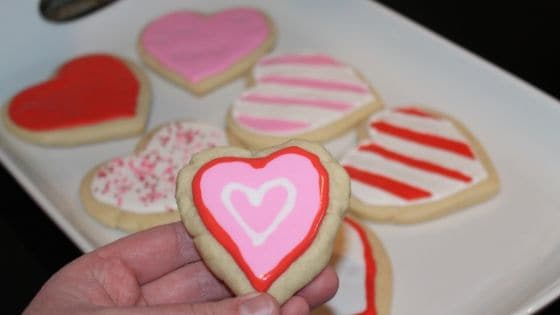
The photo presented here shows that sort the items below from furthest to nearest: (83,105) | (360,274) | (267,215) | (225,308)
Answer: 1. (83,105)
2. (360,274)
3. (267,215)
4. (225,308)

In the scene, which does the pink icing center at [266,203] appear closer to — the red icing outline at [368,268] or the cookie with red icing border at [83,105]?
the red icing outline at [368,268]

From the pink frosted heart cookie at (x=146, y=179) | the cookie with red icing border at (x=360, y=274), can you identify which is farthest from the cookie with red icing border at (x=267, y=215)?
the pink frosted heart cookie at (x=146, y=179)

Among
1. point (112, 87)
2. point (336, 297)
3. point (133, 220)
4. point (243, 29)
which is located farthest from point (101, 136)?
point (336, 297)

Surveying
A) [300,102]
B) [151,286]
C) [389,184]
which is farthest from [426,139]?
[151,286]

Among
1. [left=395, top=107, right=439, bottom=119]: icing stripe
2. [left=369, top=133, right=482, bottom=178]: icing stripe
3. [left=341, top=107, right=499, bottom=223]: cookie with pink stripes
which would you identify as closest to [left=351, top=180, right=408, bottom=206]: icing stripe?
[left=341, top=107, right=499, bottom=223]: cookie with pink stripes

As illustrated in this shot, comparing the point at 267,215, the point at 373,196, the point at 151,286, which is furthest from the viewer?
the point at 373,196

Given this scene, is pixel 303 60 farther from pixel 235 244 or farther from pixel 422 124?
pixel 235 244
